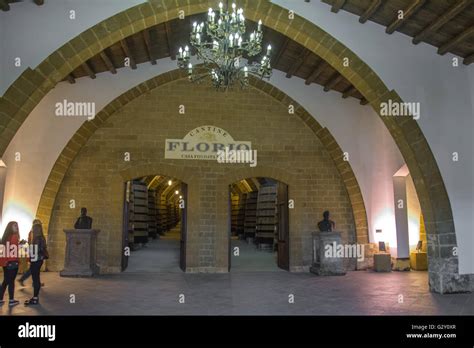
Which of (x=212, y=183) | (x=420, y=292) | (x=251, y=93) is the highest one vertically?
(x=251, y=93)

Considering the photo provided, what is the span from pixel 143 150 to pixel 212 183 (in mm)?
1683

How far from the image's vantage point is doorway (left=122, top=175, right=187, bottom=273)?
8.24 metres

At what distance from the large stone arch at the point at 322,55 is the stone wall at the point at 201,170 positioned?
2.70 metres

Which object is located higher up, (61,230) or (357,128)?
(357,128)

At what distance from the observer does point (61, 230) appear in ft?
25.9

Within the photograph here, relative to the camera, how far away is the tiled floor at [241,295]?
4559mm

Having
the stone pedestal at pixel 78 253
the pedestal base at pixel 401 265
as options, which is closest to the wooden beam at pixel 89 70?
the stone pedestal at pixel 78 253

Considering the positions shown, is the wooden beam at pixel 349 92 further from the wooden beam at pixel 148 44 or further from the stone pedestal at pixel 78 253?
the stone pedestal at pixel 78 253

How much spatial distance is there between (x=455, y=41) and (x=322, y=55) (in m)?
1.89

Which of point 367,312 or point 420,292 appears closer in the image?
point 367,312

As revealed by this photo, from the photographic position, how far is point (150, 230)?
14.0m

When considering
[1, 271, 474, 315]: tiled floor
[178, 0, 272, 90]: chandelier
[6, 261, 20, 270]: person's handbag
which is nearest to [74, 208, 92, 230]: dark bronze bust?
[1, 271, 474, 315]: tiled floor
